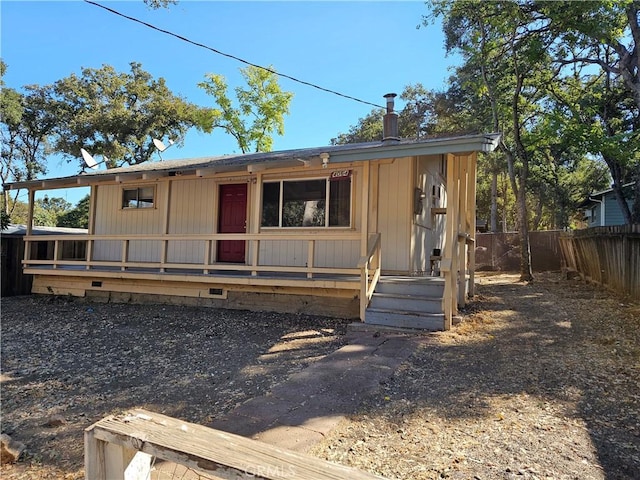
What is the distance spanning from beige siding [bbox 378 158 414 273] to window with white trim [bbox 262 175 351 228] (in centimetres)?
71

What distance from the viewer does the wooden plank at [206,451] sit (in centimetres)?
123

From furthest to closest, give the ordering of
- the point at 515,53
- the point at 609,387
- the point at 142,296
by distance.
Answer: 1. the point at 515,53
2. the point at 142,296
3. the point at 609,387

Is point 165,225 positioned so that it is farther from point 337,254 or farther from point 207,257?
point 337,254

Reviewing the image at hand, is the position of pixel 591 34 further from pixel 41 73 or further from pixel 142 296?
pixel 41 73

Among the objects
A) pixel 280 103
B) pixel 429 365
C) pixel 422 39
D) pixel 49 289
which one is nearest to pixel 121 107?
pixel 280 103

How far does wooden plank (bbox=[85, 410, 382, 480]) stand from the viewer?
1.23 meters

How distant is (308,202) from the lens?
8383mm

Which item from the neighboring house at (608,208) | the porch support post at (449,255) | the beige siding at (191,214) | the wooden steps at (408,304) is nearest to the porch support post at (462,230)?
the porch support post at (449,255)

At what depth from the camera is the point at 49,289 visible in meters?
11.0

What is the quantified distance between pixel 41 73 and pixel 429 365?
28.3 metres

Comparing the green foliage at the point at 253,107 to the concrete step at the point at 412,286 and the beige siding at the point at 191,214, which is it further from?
the concrete step at the point at 412,286

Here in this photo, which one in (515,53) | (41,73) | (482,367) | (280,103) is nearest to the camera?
(482,367)

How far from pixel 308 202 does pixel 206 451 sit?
720 centimetres

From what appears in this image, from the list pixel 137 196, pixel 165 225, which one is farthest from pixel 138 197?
pixel 165 225
